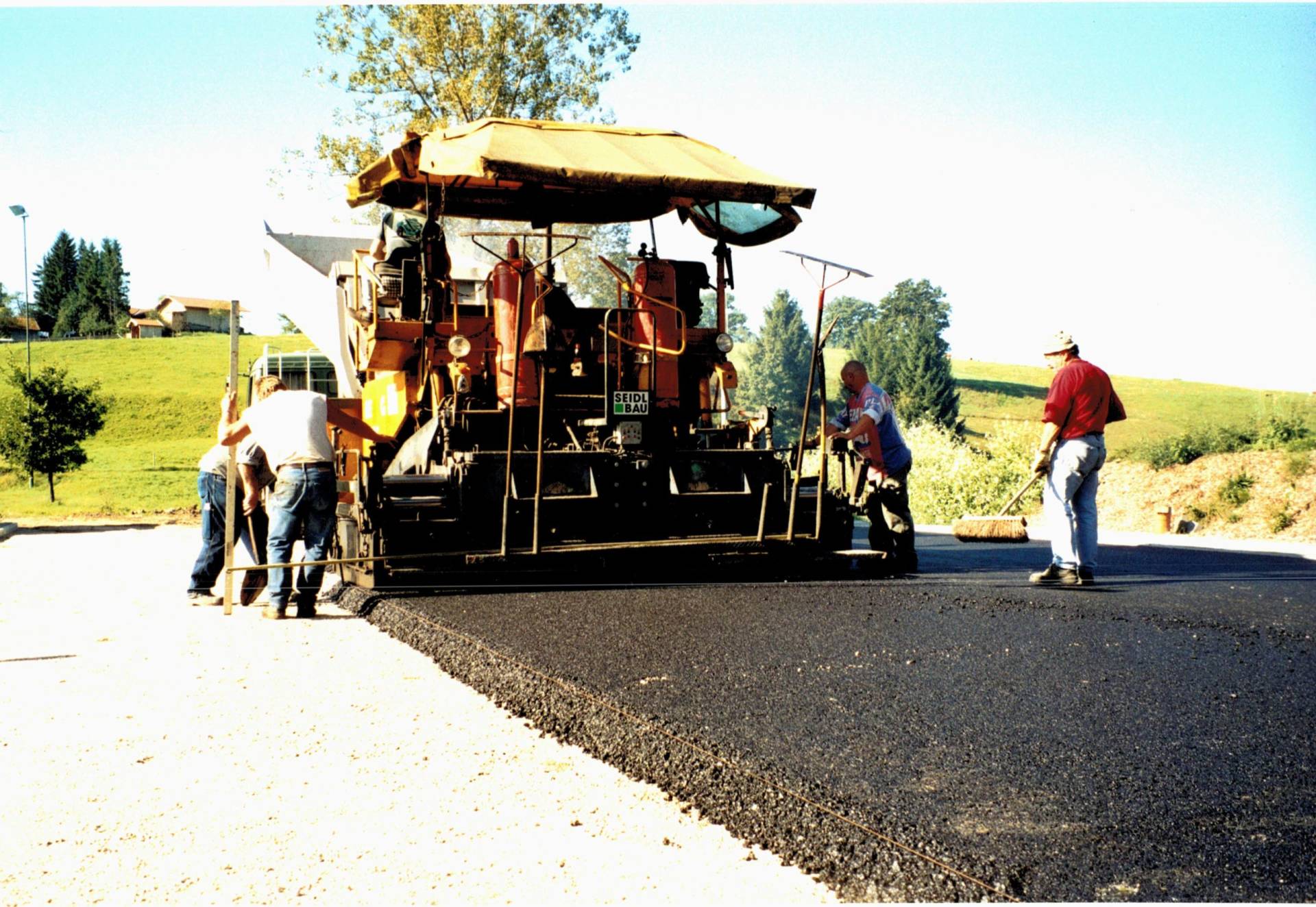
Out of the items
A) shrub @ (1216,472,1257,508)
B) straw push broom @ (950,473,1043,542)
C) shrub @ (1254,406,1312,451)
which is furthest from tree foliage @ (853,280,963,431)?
straw push broom @ (950,473,1043,542)

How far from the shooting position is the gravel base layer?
273cm

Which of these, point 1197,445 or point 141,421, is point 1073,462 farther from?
point 141,421

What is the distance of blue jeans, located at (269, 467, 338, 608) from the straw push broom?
4.77 meters

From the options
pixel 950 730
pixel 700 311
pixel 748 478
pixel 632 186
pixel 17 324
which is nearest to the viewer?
pixel 950 730

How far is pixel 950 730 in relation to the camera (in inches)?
A: 151

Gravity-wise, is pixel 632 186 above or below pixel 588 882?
above

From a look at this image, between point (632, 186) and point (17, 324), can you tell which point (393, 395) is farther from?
point (17, 324)

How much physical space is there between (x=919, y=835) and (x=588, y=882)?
0.79 meters

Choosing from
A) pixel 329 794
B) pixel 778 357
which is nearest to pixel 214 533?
pixel 329 794

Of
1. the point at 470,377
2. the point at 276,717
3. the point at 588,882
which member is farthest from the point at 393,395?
the point at 588,882

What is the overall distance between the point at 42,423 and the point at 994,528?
79.0ft

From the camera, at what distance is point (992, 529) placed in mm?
9328

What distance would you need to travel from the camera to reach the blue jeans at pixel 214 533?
7.61m

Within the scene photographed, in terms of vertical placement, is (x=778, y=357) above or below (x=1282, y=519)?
above
